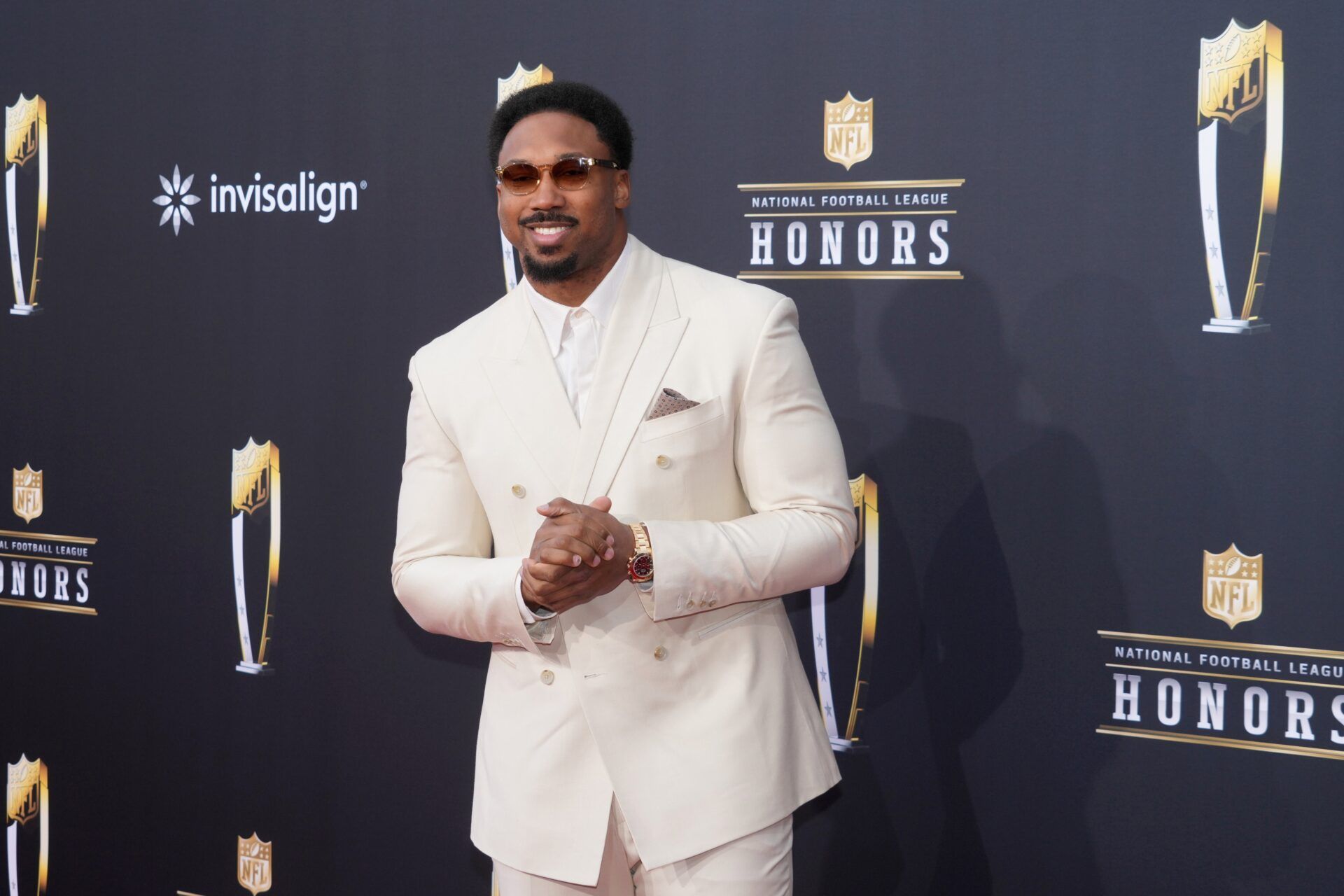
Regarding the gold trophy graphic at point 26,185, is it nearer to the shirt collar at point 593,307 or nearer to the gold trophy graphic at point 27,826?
the gold trophy graphic at point 27,826

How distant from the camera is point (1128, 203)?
7.95 feet

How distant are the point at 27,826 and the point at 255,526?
1127 mm

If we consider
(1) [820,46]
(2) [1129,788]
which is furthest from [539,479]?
(2) [1129,788]

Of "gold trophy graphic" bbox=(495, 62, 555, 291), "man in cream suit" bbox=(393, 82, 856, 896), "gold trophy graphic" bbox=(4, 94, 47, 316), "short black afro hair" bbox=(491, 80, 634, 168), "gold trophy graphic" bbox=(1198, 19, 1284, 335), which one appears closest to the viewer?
"man in cream suit" bbox=(393, 82, 856, 896)

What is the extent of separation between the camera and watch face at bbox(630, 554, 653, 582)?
1735mm

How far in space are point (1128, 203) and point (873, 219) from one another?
49cm

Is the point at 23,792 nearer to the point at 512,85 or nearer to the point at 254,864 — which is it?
the point at 254,864

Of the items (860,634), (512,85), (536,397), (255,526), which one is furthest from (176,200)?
(860,634)

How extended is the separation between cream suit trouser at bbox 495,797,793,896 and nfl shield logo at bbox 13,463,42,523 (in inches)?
80.3

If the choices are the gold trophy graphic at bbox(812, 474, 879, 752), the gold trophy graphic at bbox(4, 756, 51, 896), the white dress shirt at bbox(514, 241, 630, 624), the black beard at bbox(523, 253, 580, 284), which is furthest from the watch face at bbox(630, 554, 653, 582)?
the gold trophy graphic at bbox(4, 756, 51, 896)

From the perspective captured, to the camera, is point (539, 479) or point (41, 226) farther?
point (41, 226)

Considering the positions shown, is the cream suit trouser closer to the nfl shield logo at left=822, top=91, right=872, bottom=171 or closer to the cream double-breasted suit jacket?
the cream double-breasted suit jacket

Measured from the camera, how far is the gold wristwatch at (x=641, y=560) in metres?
1.74

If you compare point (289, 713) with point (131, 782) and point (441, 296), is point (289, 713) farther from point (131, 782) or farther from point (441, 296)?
point (441, 296)
